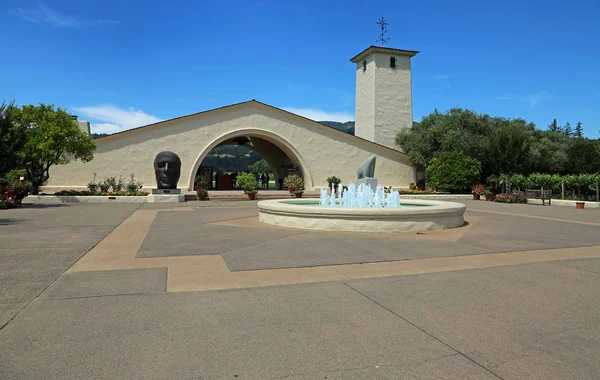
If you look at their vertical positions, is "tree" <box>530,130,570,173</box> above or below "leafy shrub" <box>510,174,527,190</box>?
above

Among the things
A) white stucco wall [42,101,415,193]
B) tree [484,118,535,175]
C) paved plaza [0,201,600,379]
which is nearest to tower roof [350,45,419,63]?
white stucco wall [42,101,415,193]

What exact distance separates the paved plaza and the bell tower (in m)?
34.4

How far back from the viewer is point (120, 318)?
4.24m

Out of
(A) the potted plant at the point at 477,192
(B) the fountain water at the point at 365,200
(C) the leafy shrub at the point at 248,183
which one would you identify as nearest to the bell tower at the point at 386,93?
(A) the potted plant at the point at 477,192

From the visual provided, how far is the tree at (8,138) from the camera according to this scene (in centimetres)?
2344

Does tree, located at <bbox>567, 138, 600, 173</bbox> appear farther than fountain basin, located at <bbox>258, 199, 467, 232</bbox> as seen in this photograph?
Yes

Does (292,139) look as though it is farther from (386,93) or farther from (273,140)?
(386,93)

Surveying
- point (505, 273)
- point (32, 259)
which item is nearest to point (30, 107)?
point (32, 259)

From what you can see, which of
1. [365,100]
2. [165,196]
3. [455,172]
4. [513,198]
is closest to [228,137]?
[165,196]

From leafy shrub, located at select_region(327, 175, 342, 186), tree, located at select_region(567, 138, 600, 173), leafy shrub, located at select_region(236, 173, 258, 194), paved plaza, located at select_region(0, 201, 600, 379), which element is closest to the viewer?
paved plaza, located at select_region(0, 201, 600, 379)

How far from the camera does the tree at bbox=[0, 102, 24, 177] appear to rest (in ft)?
76.9

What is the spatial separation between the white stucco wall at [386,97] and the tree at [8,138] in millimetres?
30479

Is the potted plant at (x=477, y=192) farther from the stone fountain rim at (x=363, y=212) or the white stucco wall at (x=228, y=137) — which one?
the stone fountain rim at (x=363, y=212)

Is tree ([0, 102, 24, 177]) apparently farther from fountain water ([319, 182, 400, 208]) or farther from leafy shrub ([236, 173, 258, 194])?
fountain water ([319, 182, 400, 208])
